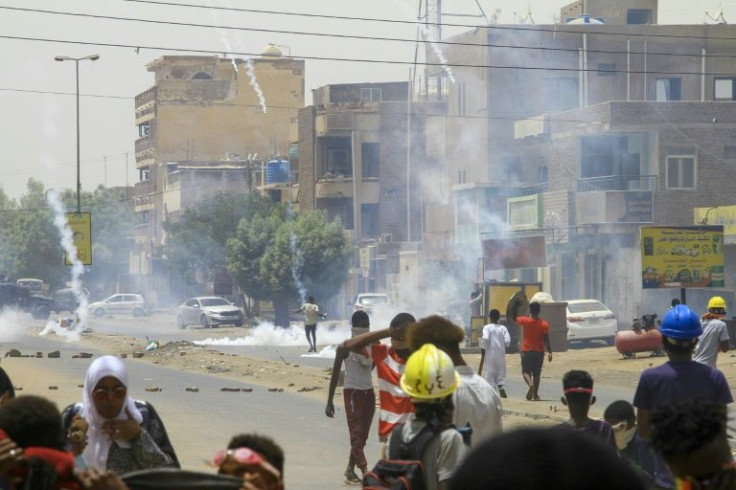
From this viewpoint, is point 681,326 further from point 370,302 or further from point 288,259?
point 288,259

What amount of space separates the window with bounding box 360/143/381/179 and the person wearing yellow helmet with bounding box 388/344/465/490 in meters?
71.6

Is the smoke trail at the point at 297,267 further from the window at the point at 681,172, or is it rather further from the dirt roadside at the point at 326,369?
the window at the point at 681,172

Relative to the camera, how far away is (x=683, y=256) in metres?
34.5

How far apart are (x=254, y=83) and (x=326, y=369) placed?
231ft

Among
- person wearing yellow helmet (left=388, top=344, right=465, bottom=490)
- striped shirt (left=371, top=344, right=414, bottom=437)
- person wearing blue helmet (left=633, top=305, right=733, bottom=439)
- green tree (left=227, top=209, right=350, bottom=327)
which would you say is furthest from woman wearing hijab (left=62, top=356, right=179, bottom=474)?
green tree (left=227, top=209, right=350, bottom=327)

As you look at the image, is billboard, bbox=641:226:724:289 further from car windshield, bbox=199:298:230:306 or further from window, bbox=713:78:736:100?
car windshield, bbox=199:298:230:306

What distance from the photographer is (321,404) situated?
2309 cm

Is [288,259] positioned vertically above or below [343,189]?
below

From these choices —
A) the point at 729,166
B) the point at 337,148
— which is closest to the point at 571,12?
the point at 337,148

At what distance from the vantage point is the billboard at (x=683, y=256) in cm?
3441

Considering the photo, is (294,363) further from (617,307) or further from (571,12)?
(571,12)

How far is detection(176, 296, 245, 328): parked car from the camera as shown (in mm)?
62531

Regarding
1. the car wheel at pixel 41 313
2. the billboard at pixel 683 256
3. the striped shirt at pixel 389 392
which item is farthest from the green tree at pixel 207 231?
the striped shirt at pixel 389 392

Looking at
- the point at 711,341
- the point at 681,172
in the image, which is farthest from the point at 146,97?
the point at 711,341
